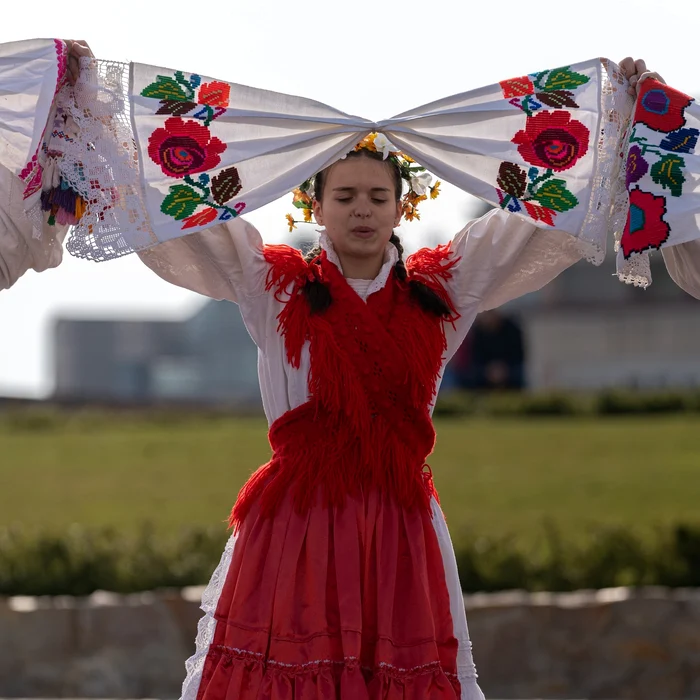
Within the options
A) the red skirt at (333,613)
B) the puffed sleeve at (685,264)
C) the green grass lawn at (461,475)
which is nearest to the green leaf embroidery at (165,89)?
the red skirt at (333,613)

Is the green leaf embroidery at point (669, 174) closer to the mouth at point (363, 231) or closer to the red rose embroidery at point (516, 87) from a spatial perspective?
the red rose embroidery at point (516, 87)

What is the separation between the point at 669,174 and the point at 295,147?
36.3 inches

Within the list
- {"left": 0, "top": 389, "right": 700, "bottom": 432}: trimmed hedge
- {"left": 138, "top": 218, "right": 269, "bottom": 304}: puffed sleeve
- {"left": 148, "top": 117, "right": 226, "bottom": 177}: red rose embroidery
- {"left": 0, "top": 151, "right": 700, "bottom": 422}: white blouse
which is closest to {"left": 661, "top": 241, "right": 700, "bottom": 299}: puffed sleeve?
{"left": 0, "top": 151, "right": 700, "bottom": 422}: white blouse

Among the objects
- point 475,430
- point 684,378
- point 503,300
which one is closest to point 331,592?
point 503,300

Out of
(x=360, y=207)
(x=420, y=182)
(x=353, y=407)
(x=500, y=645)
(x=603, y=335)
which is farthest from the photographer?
(x=603, y=335)

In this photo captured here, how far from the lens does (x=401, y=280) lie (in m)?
3.33

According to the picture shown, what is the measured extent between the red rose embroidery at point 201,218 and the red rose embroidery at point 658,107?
107 centimetres

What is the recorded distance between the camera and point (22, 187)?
3246mm

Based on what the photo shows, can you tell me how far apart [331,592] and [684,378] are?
23.8 meters

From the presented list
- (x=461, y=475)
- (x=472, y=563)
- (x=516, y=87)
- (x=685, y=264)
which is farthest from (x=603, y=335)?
(x=516, y=87)

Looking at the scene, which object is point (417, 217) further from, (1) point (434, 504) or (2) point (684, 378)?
(2) point (684, 378)

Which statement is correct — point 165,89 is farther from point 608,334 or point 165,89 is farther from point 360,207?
point 608,334

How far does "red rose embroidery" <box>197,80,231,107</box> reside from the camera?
129 inches

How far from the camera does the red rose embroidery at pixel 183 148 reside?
10.7ft
